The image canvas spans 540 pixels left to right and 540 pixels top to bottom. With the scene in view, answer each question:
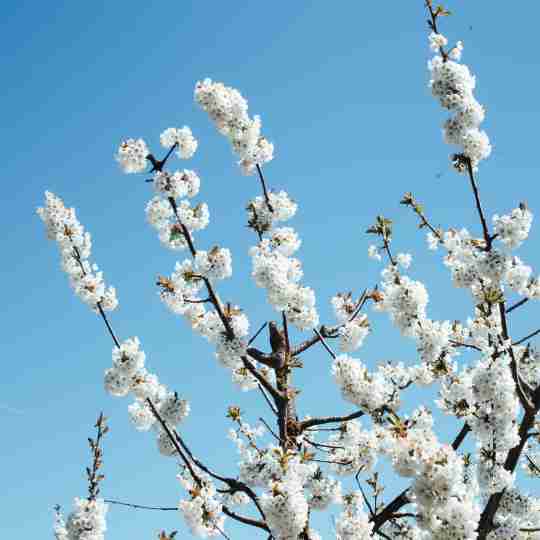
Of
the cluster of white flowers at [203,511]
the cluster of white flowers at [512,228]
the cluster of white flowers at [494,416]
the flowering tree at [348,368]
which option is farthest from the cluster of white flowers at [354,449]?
the cluster of white flowers at [512,228]

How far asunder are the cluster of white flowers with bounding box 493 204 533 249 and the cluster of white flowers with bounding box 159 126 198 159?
156 inches

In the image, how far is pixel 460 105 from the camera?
6473 mm

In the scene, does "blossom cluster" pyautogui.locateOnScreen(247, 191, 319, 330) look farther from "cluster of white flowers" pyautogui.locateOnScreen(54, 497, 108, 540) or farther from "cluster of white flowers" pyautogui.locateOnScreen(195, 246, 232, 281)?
"cluster of white flowers" pyautogui.locateOnScreen(54, 497, 108, 540)

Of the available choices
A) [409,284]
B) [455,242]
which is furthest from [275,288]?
[455,242]

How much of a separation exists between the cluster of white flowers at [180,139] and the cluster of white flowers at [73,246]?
171 centimetres

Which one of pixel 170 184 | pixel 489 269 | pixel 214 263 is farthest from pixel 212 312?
pixel 489 269

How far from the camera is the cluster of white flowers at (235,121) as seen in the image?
806 centimetres

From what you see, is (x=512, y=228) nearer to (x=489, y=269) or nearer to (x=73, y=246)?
(x=489, y=269)

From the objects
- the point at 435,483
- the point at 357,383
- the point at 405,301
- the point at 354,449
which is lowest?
the point at 435,483

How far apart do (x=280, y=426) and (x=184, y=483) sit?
1.74 m

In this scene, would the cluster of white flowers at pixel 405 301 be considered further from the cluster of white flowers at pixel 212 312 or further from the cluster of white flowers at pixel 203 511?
the cluster of white flowers at pixel 203 511

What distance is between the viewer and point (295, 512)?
19.4 ft

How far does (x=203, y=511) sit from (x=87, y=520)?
142 centimetres

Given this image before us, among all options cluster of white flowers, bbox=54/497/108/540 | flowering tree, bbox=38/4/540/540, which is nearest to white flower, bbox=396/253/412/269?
flowering tree, bbox=38/4/540/540
